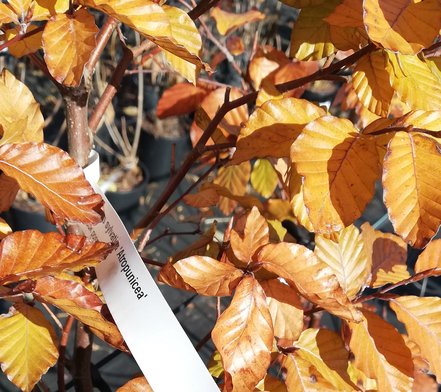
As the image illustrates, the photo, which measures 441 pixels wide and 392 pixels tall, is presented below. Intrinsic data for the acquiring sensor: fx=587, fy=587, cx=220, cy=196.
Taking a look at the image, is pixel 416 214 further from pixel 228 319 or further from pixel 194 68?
pixel 194 68

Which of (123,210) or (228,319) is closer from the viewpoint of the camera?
(228,319)

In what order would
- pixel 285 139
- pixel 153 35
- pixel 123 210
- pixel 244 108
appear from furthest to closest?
pixel 123 210 → pixel 244 108 → pixel 285 139 → pixel 153 35

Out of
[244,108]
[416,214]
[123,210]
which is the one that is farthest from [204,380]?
[123,210]

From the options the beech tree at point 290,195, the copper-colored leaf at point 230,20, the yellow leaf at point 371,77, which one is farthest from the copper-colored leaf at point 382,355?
the copper-colored leaf at point 230,20

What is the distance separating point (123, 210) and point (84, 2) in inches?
85.1

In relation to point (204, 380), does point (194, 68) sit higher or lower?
higher

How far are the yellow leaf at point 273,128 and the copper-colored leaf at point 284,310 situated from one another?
0.15 m

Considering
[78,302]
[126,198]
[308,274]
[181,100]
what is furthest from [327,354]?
[126,198]

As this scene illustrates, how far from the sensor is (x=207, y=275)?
57cm

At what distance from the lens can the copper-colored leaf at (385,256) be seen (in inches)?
32.0

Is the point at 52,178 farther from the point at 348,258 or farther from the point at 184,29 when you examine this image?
the point at 348,258

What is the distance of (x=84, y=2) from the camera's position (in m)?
0.51

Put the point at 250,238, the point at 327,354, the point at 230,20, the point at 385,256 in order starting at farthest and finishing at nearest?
the point at 230,20 → the point at 385,256 → the point at 327,354 → the point at 250,238

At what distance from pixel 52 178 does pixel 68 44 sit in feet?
→ 0.41
